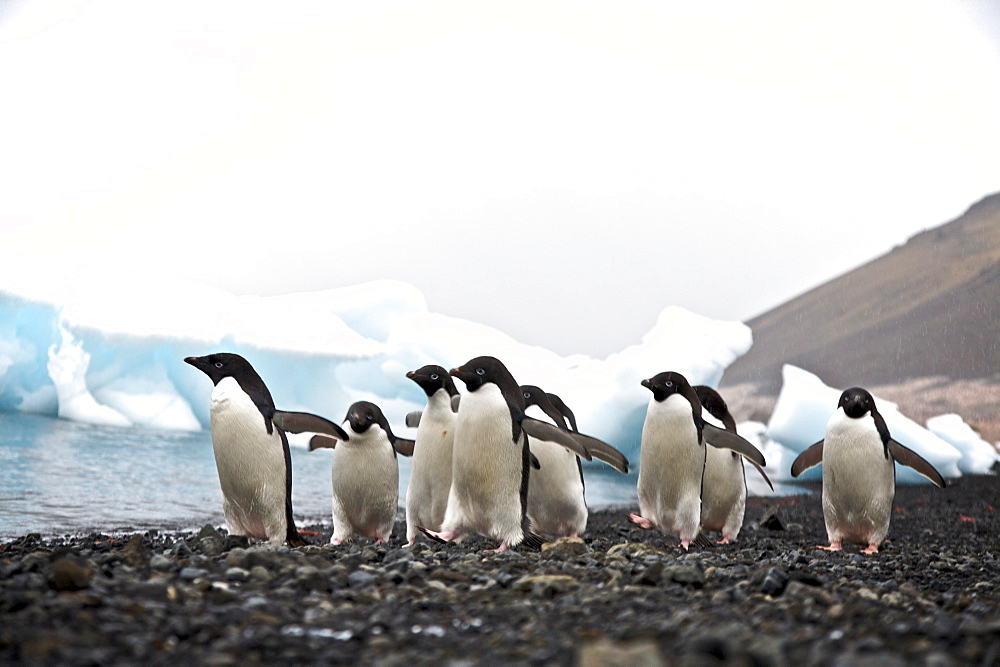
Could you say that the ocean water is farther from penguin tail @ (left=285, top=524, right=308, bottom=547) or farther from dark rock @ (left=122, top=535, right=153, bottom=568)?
dark rock @ (left=122, top=535, right=153, bottom=568)

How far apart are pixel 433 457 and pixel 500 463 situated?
26.0 inches

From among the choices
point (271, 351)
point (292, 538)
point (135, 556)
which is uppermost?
point (271, 351)

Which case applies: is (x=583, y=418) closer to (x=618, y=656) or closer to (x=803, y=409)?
(x=803, y=409)

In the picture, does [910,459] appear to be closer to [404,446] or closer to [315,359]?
[404,446]

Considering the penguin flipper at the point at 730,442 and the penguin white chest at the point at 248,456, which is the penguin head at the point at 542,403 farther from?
the penguin white chest at the point at 248,456

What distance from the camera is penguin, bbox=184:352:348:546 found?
13.3 feet

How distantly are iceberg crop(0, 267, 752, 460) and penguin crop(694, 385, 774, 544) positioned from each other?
7.84 metres

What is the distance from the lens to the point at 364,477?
464 cm

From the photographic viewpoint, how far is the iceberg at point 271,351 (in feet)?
48.5

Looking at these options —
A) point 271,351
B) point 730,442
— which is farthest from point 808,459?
point 271,351

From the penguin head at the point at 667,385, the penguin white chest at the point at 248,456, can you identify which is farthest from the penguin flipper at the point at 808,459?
the penguin white chest at the point at 248,456

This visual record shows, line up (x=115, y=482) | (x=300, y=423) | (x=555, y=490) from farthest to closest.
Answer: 1. (x=115, y=482)
2. (x=555, y=490)
3. (x=300, y=423)

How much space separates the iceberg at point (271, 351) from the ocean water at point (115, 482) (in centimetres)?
70

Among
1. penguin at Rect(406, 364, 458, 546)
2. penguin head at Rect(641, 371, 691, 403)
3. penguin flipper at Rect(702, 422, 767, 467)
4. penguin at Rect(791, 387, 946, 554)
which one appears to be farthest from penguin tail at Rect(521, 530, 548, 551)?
penguin at Rect(791, 387, 946, 554)
